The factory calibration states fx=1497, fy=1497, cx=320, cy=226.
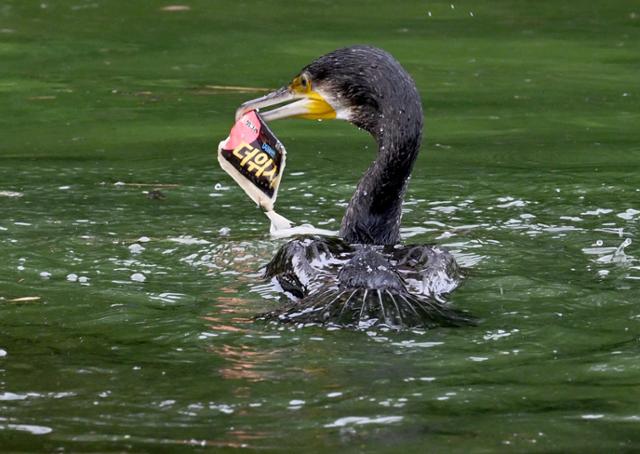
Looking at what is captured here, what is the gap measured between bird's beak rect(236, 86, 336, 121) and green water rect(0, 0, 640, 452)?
2.05 ft

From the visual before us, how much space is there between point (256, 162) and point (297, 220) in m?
0.84

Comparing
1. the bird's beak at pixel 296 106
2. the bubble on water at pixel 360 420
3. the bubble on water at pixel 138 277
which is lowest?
the bubble on water at pixel 138 277

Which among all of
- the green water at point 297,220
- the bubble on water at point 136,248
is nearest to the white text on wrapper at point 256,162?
the green water at point 297,220

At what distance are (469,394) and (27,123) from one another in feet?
18.5

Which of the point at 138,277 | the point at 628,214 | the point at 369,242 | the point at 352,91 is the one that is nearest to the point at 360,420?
the point at 138,277

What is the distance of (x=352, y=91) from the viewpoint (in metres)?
6.83

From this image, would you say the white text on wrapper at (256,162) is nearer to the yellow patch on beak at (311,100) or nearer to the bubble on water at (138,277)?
the yellow patch on beak at (311,100)

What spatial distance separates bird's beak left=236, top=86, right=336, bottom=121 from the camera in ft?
22.9

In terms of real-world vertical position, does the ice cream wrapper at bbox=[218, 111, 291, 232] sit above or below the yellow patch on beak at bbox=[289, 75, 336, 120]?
below

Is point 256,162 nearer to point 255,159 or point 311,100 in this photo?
point 255,159

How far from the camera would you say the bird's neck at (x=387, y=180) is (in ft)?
21.8

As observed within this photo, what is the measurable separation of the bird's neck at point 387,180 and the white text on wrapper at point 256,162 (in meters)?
0.41

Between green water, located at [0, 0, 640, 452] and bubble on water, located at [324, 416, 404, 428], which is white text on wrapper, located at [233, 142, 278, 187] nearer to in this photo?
green water, located at [0, 0, 640, 452]

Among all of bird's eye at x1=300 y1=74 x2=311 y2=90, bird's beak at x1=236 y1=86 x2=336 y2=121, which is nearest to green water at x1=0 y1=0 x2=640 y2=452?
bird's beak at x1=236 y1=86 x2=336 y2=121
